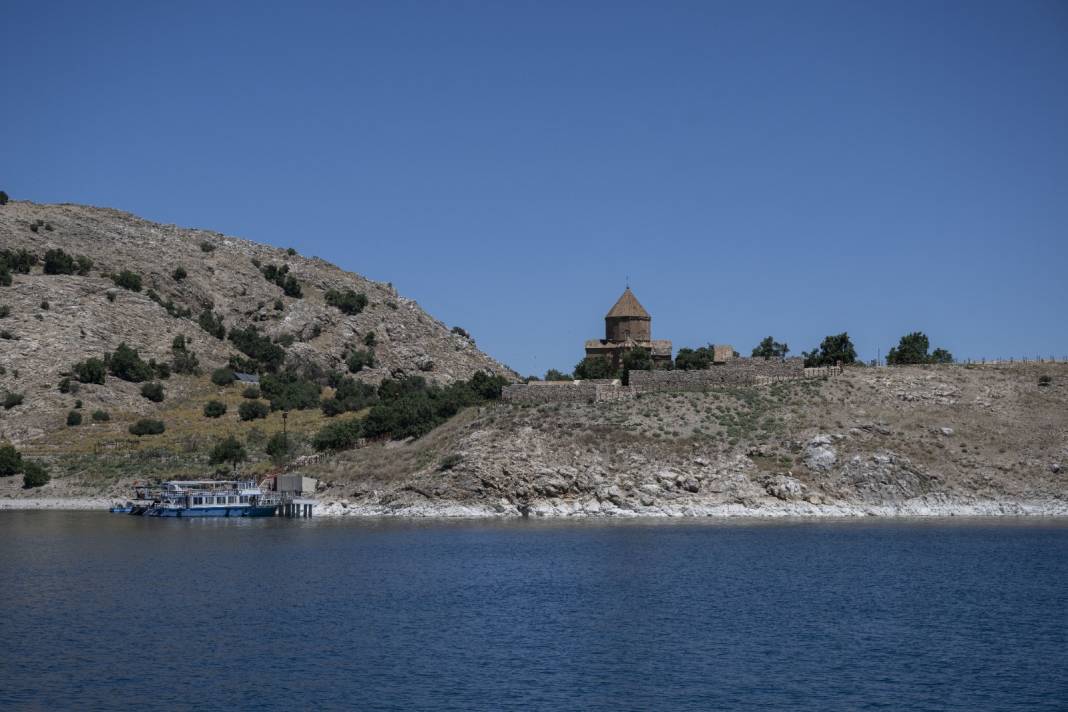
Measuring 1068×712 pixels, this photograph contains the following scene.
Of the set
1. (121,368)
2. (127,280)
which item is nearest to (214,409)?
(121,368)

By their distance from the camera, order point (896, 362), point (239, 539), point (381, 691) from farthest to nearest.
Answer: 1. point (896, 362)
2. point (239, 539)
3. point (381, 691)

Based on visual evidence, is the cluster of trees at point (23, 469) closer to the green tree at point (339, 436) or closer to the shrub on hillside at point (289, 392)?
the green tree at point (339, 436)

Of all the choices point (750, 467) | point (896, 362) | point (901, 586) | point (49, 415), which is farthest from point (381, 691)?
point (49, 415)

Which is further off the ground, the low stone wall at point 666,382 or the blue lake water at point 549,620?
the low stone wall at point 666,382

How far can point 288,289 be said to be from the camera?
5812 inches

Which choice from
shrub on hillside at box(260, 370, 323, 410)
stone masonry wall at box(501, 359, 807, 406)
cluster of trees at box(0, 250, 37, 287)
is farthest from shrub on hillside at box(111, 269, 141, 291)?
stone masonry wall at box(501, 359, 807, 406)

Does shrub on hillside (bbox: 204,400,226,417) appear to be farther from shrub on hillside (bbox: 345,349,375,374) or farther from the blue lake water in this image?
the blue lake water

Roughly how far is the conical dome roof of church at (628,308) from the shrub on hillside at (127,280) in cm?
5666

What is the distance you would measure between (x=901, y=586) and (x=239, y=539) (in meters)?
38.7

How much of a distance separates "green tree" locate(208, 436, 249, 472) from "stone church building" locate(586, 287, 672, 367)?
3171 centimetres

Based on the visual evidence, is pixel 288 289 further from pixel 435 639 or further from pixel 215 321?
pixel 435 639

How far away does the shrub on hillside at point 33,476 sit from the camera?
92.0 m

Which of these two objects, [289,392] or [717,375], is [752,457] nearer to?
[717,375]

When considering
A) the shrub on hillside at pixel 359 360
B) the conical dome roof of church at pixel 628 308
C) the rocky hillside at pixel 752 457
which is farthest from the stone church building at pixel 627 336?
the shrub on hillside at pixel 359 360
